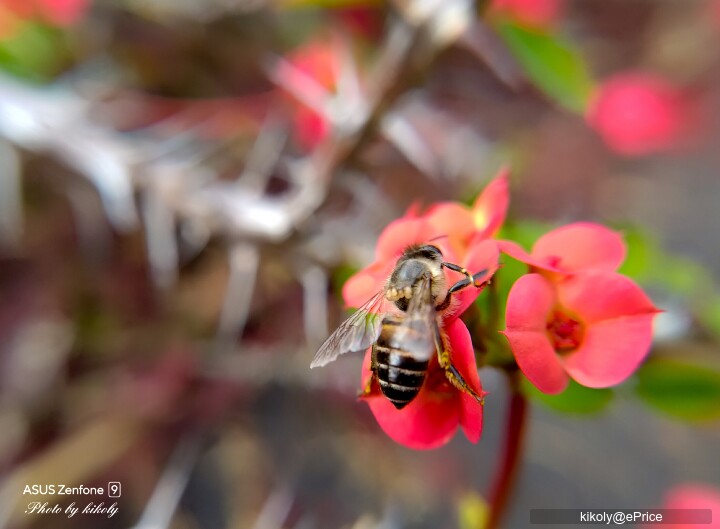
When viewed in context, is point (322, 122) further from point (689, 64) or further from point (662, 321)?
point (689, 64)

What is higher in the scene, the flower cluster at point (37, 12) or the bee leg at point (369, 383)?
the flower cluster at point (37, 12)

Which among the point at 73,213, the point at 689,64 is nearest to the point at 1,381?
the point at 73,213

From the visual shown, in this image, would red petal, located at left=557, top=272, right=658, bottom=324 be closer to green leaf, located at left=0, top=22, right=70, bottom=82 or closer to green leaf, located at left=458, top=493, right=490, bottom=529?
green leaf, located at left=458, top=493, right=490, bottom=529

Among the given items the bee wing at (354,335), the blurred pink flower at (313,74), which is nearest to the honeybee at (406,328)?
the bee wing at (354,335)

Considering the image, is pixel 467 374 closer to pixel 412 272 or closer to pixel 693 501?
pixel 412 272

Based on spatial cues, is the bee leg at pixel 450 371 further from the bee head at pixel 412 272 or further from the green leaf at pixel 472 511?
the green leaf at pixel 472 511

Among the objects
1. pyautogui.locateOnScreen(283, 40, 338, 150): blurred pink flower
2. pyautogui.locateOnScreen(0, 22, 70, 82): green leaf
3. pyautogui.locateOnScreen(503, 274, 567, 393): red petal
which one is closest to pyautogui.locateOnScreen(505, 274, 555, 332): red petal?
pyautogui.locateOnScreen(503, 274, 567, 393): red petal

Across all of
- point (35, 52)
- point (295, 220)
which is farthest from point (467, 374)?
point (35, 52)
